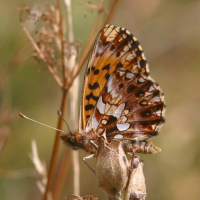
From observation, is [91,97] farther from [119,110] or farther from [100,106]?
[119,110]

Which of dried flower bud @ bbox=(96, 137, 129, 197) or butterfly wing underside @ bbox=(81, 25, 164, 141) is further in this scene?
butterfly wing underside @ bbox=(81, 25, 164, 141)

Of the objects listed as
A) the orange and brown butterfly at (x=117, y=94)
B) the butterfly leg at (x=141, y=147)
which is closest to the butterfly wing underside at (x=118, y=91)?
the orange and brown butterfly at (x=117, y=94)

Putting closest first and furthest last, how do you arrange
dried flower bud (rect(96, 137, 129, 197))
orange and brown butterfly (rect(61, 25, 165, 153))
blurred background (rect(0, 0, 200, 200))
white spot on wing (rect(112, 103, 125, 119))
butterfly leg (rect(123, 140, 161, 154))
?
dried flower bud (rect(96, 137, 129, 197)) < butterfly leg (rect(123, 140, 161, 154)) < orange and brown butterfly (rect(61, 25, 165, 153)) < white spot on wing (rect(112, 103, 125, 119)) < blurred background (rect(0, 0, 200, 200))

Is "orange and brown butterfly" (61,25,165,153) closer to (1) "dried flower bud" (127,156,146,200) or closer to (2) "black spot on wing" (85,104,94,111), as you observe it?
(2) "black spot on wing" (85,104,94,111)

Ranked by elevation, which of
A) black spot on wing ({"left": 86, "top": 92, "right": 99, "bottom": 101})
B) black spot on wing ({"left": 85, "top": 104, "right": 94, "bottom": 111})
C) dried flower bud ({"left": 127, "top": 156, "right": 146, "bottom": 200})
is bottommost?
dried flower bud ({"left": 127, "top": 156, "right": 146, "bottom": 200})

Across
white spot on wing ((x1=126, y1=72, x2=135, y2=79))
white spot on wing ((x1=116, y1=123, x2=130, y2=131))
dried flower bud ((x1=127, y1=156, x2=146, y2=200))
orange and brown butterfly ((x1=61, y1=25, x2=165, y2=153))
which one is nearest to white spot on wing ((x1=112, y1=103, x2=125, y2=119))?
orange and brown butterfly ((x1=61, y1=25, x2=165, y2=153))

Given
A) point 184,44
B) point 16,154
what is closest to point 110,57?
point 16,154

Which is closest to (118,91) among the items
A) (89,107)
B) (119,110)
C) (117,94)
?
(117,94)

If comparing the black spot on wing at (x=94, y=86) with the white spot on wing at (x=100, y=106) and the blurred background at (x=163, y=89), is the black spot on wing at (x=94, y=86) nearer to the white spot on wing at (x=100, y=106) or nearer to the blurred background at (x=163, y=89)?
the white spot on wing at (x=100, y=106)
